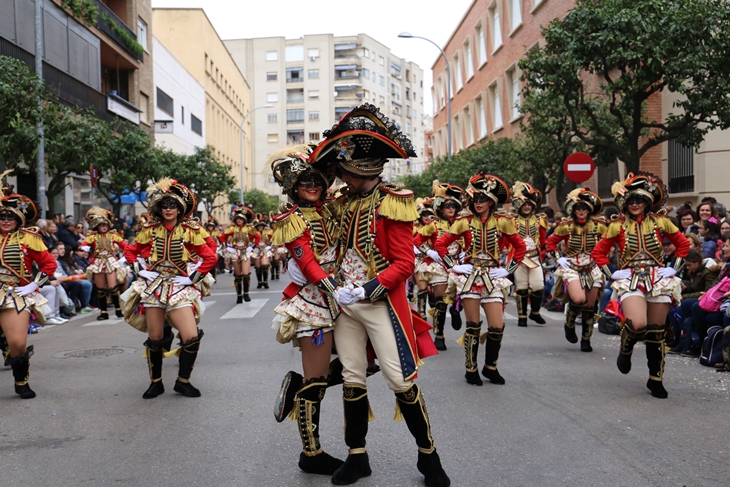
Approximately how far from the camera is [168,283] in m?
7.54

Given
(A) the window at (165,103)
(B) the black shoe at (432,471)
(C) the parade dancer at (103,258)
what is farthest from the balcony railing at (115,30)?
(B) the black shoe at (432,471)

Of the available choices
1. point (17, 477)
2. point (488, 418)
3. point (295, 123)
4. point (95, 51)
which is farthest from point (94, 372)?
point (295, 123)

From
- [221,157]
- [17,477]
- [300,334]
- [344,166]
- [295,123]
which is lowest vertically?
[17,477]

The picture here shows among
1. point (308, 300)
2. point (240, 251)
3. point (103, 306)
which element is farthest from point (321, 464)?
point (240, 251)

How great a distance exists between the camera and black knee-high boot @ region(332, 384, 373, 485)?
479cm

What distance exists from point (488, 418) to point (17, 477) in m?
3.60

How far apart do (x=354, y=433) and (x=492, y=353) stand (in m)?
3.39

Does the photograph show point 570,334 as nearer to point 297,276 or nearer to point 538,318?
point 538,318

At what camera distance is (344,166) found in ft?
15.6

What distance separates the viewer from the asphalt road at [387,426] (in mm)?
5023

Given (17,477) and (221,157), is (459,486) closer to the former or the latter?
(17,477)

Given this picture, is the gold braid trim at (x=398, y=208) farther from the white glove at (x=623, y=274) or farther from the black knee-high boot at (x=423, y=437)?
the white glove at (x=623, y=274)

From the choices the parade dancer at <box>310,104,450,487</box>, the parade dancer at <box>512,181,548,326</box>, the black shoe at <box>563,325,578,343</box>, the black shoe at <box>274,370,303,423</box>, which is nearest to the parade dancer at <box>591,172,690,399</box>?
the black shoe at <box>563,325,578,343</box>

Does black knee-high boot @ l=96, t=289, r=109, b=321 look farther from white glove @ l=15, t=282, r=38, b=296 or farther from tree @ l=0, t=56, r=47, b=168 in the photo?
white glove @ l=15, t=282, r=38, b=296
